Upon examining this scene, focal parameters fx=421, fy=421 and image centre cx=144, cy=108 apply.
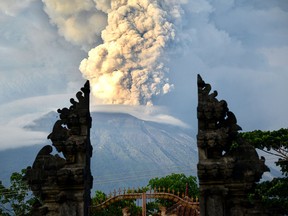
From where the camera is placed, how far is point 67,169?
1071 cm

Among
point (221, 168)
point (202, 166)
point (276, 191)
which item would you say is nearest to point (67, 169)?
point (202, 166)

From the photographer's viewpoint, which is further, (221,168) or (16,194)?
(16,194)

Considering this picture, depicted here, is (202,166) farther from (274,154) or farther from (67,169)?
(274,154)

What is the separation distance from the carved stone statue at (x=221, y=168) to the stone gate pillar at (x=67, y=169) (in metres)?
3.01

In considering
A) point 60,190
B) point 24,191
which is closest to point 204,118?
point 60,190

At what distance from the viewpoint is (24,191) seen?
3072cm

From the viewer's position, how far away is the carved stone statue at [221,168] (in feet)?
33.6

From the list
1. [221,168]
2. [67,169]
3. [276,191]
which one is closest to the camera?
[221,168]

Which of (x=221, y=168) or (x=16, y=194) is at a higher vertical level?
(x=16, y=194)

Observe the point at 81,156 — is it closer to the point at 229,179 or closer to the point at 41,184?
the point at 41,184

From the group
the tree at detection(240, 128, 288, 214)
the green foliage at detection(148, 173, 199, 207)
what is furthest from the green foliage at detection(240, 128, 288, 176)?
the green foliage at detection(148, 173, 199, 207)

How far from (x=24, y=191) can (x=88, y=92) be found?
21301 millimetres

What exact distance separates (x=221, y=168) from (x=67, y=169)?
3859 mm

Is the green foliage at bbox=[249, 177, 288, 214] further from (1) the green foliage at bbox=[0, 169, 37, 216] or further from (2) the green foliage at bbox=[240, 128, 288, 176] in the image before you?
(1) the green foliage at bbox=[0, 169, 37, 216]
